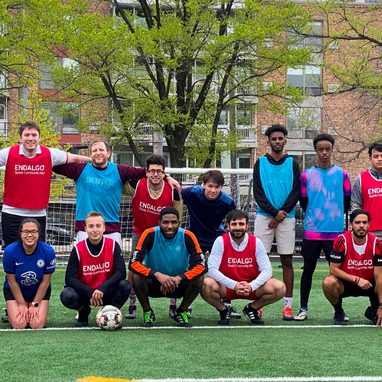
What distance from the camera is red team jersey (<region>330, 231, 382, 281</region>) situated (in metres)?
5.84

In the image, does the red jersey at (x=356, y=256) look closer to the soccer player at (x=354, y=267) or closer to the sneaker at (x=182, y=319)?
the soccer player at (x=354, y=267)

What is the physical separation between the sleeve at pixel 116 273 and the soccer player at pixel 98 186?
448 millimetres

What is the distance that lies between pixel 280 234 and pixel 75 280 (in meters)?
2.20

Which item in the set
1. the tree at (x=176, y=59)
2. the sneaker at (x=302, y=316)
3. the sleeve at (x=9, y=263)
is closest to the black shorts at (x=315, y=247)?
the sneaker at (x=302, y=316)

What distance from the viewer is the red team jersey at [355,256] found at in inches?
230

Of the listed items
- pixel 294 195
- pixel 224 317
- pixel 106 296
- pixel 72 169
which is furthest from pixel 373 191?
pixel 72 169

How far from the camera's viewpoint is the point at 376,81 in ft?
52.9

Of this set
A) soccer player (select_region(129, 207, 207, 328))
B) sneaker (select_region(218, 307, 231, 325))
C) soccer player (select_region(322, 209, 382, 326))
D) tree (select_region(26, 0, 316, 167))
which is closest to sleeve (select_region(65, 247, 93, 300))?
soccer player (select_region(129, 207, 207, 328))

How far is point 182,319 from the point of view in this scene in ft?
19.0

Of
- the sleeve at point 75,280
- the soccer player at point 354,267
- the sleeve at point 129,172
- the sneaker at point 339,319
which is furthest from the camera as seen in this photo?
the sleeve at point 129,172

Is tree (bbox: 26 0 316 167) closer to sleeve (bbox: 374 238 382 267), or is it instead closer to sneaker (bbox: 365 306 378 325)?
sleeve (bbox: 374 238 382 267)

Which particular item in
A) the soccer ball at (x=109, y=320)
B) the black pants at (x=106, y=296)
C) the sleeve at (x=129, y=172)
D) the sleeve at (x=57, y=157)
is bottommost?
the soccer ball at (x=109, y=320)

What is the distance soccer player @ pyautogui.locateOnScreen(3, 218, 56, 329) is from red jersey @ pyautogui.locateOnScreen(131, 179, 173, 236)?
1.12 m

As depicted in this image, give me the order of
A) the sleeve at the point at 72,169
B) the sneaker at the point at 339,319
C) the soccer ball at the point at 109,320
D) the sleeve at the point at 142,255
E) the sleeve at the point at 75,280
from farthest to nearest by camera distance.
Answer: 1. the sleeve at the point at 72,169
2. the sneaker at the point at 339,319
3. the sleeve at the point at 142,255
4. the sleeve at the point at 75,280
5. the soccer ball at the point at 109,320
